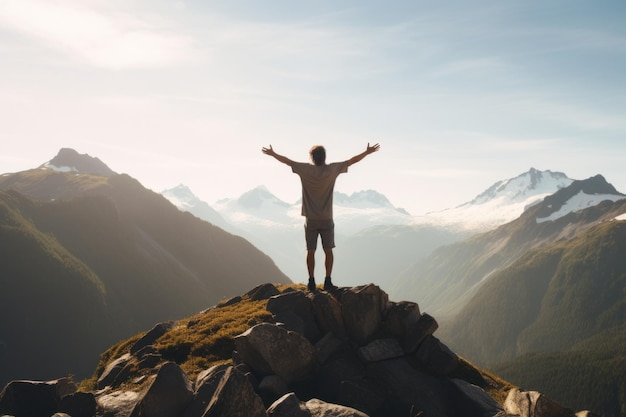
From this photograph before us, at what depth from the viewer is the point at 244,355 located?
16.4m

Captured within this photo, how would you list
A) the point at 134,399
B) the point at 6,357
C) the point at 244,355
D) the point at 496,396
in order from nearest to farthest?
1. the point at 134,399
2. the point at 244,355
3. the point at 496,396
4. the point at 6,357

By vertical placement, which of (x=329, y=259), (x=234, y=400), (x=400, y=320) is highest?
(x=329, y=259)

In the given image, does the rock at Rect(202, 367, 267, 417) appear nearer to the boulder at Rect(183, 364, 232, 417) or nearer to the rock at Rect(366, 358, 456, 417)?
the boulder at Rect(183, 364, 232, 417)

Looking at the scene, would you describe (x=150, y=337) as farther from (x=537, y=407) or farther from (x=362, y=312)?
(x=537, y=407)

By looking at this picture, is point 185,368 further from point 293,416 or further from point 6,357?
point 6,357

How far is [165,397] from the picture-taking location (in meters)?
13.4

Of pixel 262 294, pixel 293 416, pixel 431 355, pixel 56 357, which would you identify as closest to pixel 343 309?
pixel 431 355

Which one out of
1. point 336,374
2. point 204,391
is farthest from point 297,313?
point 204,391

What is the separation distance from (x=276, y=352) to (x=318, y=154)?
335 inches

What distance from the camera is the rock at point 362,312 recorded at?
1867 centimetres

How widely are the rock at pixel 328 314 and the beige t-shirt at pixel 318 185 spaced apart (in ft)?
11.5

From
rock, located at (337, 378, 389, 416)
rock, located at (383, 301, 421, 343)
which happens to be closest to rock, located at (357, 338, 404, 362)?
rock, located at (383, 301, 421, 343)

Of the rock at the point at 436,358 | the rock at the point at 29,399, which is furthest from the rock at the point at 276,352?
the rock at the point at 29,399

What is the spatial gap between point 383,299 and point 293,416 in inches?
298
